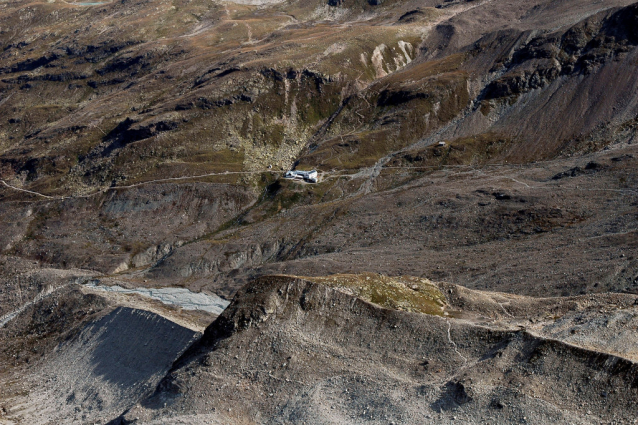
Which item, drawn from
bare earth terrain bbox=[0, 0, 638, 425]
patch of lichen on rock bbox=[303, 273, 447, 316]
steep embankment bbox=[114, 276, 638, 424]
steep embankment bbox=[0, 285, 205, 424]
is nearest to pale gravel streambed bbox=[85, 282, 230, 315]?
bare earth terrain bbox=[0, 0, 638, 425]

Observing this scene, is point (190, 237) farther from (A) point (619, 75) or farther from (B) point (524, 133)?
(A) point (619, 75)

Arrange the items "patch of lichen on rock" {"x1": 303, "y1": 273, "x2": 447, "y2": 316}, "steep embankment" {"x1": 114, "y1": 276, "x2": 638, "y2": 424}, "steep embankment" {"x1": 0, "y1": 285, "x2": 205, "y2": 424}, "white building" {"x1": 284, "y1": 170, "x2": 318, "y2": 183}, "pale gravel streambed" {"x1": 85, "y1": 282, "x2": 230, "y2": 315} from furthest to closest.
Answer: "white building" {"x1": 284, "y1": 170, "x2": 318, "y2": 183} → "pale gravel streambed" {"x1": 85, "y1": 282, "x2": 230, "y2": 315} → "steep embankment" {"x1": 0, "y1": 285, "x2": 205, "y2": 424} → "patch of lichen on rock" {"x1": 303, "y1": 273, "x2": 447, "y2": 316} → "steep embankment" {"x1": 114, "y1": 276, "x2": 638, "y2": 424}

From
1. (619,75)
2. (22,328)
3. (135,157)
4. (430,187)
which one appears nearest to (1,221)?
(135,157)

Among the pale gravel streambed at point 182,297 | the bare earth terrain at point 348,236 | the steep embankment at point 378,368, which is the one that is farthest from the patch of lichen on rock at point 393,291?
the pale gravel streambed at point 182,297

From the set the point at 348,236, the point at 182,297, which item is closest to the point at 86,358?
the point at 182,297

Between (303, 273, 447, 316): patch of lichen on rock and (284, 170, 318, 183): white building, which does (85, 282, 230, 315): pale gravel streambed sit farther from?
(284, 170, 318, 183): white building
